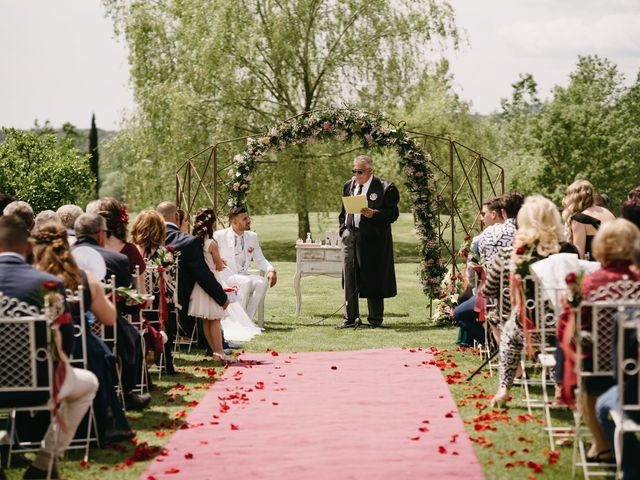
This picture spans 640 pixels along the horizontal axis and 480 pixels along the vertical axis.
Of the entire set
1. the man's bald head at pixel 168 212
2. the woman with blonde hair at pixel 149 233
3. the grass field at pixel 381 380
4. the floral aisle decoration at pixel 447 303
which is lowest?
the grass field at pixel 381 380

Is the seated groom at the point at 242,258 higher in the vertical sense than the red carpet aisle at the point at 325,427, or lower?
higher

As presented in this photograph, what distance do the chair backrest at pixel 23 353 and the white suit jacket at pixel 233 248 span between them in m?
7.90

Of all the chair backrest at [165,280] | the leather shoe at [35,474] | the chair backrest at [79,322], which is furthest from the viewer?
the chair backrest at [165,280]

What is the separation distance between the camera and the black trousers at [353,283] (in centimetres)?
1455

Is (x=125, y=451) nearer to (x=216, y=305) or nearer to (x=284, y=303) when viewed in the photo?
(x=216, y=305)

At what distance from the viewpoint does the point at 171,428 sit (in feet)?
25.8

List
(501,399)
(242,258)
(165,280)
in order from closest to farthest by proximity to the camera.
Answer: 1. (501,399)
2. (165,280)
3. (242,258)

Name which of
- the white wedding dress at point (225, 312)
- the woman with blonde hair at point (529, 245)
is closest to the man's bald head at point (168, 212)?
the white wedding dress at point (225, 312)

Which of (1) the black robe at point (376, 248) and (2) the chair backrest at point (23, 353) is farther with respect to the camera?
(1) the black robe at point (376, 248)

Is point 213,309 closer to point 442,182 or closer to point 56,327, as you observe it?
point 56,327

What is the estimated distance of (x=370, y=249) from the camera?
14.5 m

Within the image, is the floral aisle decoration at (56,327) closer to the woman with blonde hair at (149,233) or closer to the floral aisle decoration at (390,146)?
the woman with blonde hair at (149,233)

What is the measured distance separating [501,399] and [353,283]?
6371mm

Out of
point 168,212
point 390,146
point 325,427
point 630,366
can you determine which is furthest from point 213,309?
point 630,366
